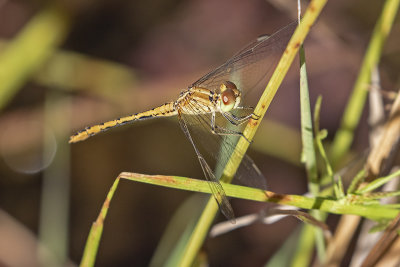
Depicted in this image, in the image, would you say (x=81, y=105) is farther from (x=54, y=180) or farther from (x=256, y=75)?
(x=256, y=75)

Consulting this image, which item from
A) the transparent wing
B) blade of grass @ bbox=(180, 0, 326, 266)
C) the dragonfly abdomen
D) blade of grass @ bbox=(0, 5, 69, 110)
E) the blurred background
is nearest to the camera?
blade of grass @ bbox=(180, 0, 326, 266)

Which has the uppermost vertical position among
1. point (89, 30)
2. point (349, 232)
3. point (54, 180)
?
point (89, 30)

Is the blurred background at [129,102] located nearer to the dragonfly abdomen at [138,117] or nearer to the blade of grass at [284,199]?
the dragonfly abdomen at [138,117]

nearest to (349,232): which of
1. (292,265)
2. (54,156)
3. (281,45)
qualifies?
(292,265)

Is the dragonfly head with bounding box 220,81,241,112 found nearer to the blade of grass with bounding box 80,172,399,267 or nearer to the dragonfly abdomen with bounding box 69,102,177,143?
the dragonfly abdomen with bounding box 69,102,177,143

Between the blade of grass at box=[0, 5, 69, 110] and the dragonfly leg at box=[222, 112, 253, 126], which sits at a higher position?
the blade of grass at box=[0, 5, 69, 110]

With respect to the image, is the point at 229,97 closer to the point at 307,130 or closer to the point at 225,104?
the point at 225,104

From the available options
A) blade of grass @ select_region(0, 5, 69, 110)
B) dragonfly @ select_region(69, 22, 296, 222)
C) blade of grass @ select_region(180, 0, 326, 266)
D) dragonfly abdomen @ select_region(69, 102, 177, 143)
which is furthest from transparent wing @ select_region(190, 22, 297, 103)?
blade of grass @ select_region(0, 5, 69, 110)
